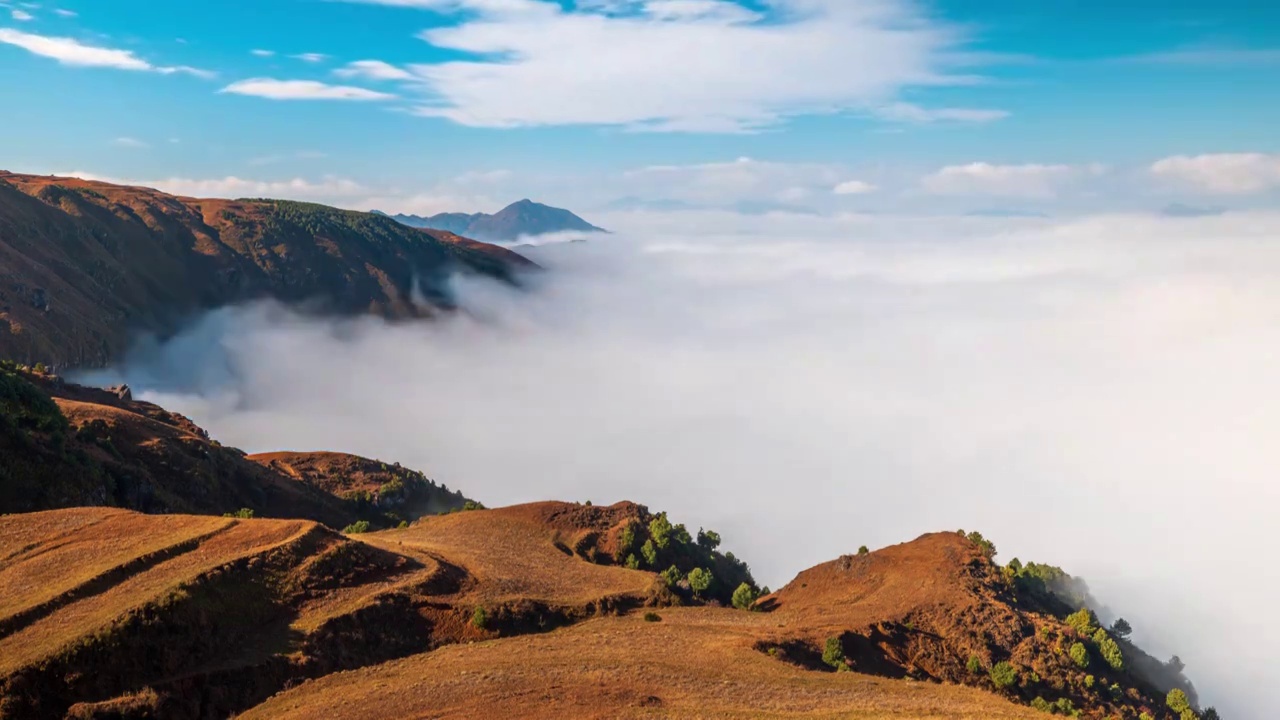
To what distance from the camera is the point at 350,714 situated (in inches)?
1423

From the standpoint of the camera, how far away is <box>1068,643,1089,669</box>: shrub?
5747cm

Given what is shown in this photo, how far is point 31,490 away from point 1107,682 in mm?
78687

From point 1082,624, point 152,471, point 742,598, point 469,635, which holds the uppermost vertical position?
point 152,471

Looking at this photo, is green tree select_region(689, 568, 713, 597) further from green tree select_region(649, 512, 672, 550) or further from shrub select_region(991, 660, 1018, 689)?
shrub select_region(991, 660, 1018, 689)

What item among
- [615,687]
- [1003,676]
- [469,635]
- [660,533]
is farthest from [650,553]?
[615,687]

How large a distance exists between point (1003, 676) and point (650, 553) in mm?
29451

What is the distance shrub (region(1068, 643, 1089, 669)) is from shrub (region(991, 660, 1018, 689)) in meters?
5.26

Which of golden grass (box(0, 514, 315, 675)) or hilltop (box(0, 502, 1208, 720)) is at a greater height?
golden grass (box(0, 514, 315, 675))

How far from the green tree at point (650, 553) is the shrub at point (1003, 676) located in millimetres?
28466

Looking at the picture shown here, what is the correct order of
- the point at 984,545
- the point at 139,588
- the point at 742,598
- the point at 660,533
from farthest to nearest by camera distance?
the point at 660,533
the point at 984,545
the point at 742,598
the point at 139,588

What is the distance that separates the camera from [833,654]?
5091cm

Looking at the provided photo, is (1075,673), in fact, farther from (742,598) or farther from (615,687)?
(615,687)

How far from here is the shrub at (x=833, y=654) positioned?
50.7 metres

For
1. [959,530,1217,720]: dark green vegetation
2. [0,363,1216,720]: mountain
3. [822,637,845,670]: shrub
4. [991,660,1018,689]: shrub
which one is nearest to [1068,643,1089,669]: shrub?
[959,530,1217,720]: dark green vegetation
